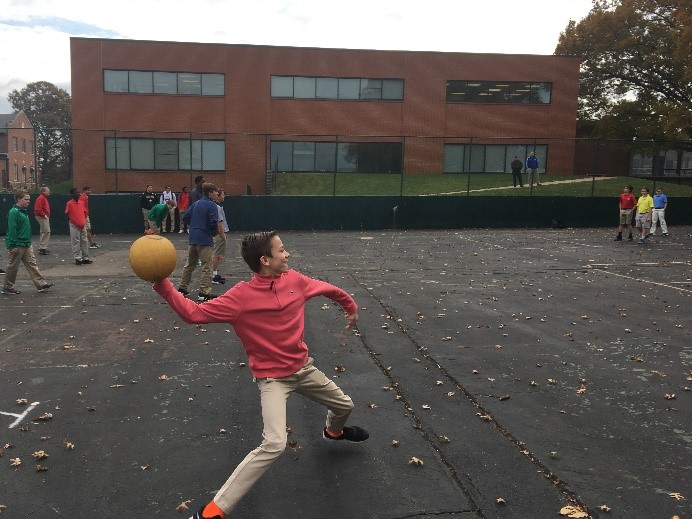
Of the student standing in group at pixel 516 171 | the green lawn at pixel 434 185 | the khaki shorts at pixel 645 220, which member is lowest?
the khaki shorts at pixel 645 220

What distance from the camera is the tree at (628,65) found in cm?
4253

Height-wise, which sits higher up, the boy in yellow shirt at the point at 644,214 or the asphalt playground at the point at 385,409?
the boy in yellow shirt at the point at 644,214

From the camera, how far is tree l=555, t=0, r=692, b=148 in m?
42.5

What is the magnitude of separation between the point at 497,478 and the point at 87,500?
277 centimetres

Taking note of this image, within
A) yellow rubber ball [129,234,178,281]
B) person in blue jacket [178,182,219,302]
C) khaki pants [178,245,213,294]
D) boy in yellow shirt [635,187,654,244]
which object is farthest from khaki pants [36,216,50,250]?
boy in yellow shirt [635,187,654,244]

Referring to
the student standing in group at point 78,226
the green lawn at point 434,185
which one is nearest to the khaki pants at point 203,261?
the student standing in group at point 78,226

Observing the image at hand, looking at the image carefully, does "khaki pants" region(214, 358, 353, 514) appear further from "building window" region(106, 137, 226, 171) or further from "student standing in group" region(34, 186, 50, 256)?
"building window" region(106, 137, 226, 171)

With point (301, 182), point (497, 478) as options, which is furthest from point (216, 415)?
point (301, 182)

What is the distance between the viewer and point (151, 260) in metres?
3.87

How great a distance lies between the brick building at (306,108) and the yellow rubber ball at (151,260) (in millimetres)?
30596

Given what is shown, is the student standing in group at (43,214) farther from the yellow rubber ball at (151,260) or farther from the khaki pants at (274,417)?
the khaki pants at (274,417)

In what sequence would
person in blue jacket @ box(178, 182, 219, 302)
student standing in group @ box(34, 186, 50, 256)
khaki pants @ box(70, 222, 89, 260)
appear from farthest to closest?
1. student standing in group @ box(34, 186, 50, 256)
2. khaki pants @ box(70, 222, 89, 260)
3. person in blue jacket @ box(178, 182, 219, 302)

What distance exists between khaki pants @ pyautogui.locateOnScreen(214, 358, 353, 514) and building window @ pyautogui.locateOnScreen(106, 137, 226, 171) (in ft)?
101

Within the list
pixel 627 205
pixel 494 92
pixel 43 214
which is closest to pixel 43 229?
pixel 43 214
